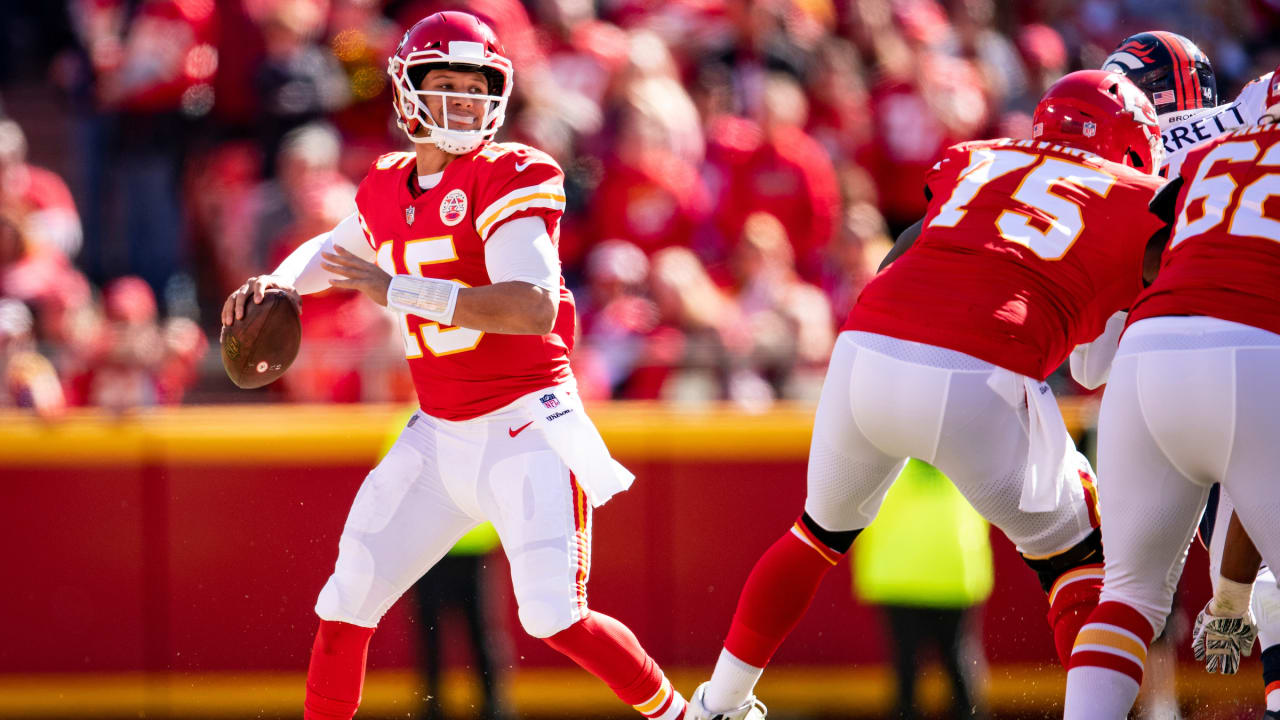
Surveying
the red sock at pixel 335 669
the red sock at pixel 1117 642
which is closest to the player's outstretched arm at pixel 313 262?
the red sock at pixel 335 669

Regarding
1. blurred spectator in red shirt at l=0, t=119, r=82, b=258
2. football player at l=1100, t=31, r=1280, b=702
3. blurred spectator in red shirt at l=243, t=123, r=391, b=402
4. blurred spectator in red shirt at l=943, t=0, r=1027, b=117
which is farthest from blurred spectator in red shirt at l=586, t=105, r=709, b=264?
football player at l=1100, t=31, r=1280, b=702

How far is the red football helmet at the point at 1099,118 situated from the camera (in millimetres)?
4207

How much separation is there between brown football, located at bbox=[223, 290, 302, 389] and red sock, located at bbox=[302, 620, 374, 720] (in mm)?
728

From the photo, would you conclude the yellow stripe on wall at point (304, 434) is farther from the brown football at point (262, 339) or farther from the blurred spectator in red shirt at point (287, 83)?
the blurred spectator in red shirt at point (287, 83)

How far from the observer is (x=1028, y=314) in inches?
159

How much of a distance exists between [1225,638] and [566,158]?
16.2 ft

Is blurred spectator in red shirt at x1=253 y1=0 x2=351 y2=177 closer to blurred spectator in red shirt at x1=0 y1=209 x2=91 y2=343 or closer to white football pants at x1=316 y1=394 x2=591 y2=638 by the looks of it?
blurred spectator in red shirt at x1=0 y1=209 x2=91 y2=343

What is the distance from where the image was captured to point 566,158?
8570mm

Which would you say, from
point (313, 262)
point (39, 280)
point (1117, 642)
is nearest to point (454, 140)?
point (313, 262)

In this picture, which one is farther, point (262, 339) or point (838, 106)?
point (838, 106)

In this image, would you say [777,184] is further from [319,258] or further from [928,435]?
[928,435]

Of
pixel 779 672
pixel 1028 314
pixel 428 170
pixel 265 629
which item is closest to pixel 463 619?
pixel 265 629

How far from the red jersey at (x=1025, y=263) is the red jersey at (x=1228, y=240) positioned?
303 millimetres

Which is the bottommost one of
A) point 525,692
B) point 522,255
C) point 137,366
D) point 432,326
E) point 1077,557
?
point 525,692
